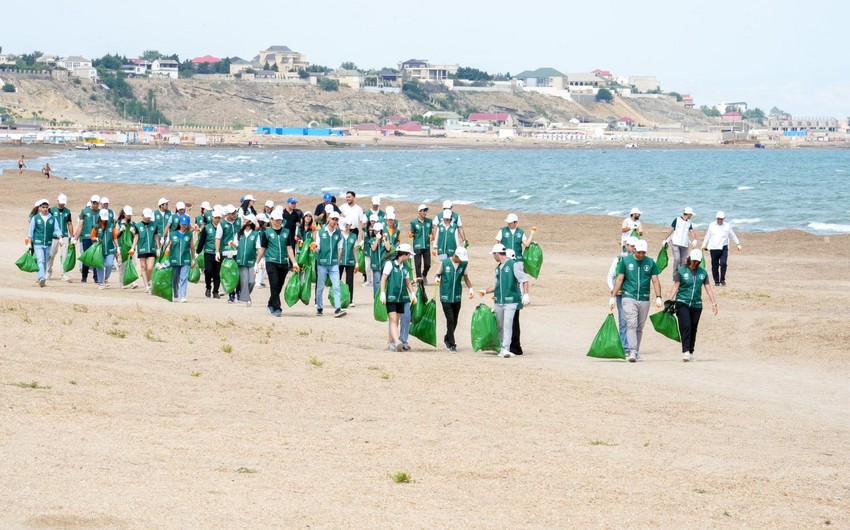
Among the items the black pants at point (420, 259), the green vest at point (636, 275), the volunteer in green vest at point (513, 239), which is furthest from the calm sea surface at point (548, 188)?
the green vest at point (636, 275)

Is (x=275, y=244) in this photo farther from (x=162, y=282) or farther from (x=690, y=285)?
(x=690, y=285)

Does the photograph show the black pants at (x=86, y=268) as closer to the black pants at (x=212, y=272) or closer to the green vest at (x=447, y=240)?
the black pants at (x=212, y=272)

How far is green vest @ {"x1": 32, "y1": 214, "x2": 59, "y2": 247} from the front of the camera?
843 inches

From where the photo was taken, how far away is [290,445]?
34.8 feet

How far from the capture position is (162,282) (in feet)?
64.8

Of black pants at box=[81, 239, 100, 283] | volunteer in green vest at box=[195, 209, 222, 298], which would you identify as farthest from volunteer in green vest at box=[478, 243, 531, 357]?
black pants at box=[81, 239, 100, 283]

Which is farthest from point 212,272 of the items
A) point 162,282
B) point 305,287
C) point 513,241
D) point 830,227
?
point 830,227

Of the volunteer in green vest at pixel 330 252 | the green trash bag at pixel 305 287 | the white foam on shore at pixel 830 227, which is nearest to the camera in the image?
the volunteer in green vest at pixel 330 252

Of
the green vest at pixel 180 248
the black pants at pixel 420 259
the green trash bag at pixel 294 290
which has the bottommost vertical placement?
the green trash bag at pixel 294 290

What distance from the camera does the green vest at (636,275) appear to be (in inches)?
610

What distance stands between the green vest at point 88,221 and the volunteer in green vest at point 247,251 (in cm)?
348

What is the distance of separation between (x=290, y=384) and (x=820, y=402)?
18.9ft

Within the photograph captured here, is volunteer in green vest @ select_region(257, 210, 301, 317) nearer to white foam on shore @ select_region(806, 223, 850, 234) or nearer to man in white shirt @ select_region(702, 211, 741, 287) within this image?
man in white shirt @ select_region(702, 211, 741, 287)

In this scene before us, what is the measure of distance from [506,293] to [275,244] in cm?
451
